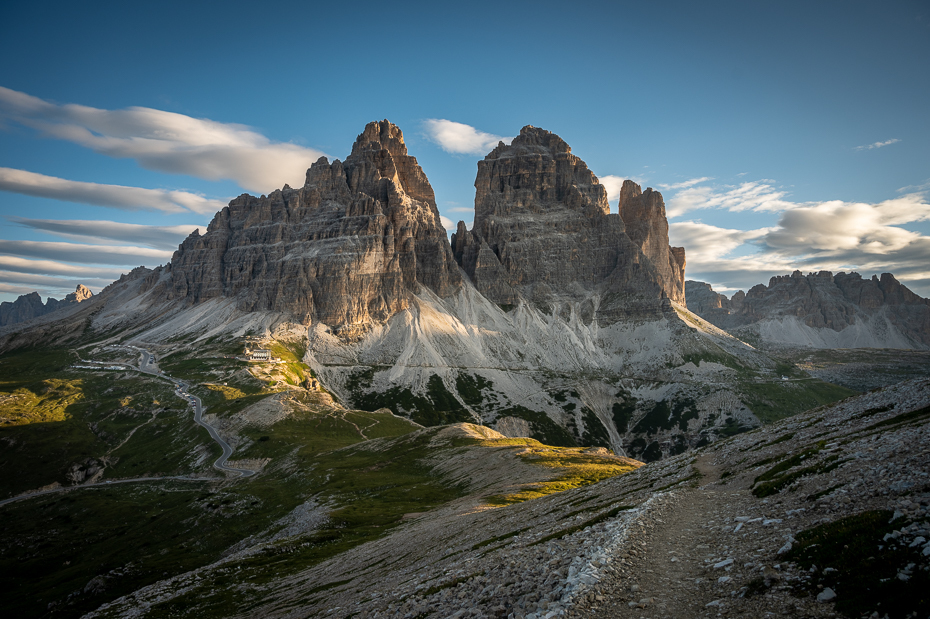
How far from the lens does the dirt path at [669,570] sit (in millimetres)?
16562

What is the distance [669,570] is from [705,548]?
9.54 ft

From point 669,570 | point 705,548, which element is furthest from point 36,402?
point 705,548

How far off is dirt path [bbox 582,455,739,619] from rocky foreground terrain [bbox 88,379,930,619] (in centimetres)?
8

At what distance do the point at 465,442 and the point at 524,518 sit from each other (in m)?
86.8

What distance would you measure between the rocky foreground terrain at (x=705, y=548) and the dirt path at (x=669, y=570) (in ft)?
0.27

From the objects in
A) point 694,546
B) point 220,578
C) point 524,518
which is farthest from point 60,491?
point 694,546

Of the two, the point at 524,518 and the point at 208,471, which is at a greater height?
the point at 524,518

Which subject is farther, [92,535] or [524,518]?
[92,535]

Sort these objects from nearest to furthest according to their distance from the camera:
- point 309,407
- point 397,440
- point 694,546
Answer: point 694,546, point 397,440, point 309,407

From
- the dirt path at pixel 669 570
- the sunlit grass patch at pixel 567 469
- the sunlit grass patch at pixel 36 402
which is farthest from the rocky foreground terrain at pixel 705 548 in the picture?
the sunlit grass patch at pixel 36 402

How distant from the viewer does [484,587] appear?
2319cm

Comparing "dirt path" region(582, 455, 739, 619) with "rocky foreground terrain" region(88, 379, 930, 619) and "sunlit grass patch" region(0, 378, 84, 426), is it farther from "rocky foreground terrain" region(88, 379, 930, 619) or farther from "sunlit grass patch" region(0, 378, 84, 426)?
"sunlit grass patch" region(0, 378, 84, 426)

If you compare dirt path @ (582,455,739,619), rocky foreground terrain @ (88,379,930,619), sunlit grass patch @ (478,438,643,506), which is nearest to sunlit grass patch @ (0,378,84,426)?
rocky foreground terrain @ (88,379,930,619)

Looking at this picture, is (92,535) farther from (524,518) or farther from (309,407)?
(524,518)
